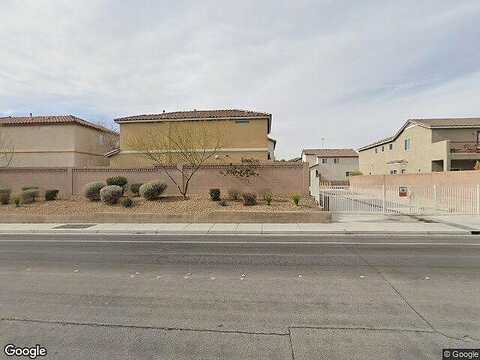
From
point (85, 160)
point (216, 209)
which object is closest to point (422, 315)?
point (216, 209)

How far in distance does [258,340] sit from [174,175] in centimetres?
1666

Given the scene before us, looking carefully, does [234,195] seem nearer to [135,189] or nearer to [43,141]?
[135,189]

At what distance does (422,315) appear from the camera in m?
4.50

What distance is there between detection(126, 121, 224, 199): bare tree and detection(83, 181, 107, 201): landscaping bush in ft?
11.9

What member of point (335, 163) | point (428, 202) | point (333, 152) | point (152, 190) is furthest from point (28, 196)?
point (333, 152)

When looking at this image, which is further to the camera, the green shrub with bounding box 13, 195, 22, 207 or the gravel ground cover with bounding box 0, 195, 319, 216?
the green shrub with bounding box 13, 195, 22, 207

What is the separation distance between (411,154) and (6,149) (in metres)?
41.7

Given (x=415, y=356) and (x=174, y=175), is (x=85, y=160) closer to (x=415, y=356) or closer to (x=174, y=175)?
(x=174, y=175)

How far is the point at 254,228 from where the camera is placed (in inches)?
510

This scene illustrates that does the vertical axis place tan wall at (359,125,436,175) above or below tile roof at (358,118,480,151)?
below

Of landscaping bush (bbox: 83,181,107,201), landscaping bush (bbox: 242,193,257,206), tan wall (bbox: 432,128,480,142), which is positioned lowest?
landscaping bush (bbox: 242,193,257,206)

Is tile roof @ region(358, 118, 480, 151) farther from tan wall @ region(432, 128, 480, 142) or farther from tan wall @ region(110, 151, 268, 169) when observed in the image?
tan wall @ region(110, 151, 268, 169)

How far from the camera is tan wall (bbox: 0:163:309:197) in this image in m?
19.1

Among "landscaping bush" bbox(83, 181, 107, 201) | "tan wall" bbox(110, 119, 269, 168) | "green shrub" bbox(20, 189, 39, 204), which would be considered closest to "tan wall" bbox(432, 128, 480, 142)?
"tan wall" bbox(110, 119, 269, 168)
